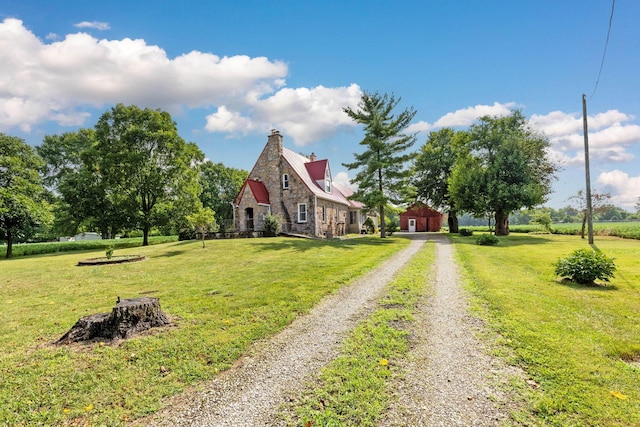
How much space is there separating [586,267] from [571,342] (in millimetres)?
5819

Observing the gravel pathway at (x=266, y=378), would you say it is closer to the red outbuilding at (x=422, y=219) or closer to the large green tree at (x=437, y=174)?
the large green tree at (x=437, y=174)

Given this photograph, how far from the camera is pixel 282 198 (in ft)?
92.9

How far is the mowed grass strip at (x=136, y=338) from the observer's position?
354 centimetres

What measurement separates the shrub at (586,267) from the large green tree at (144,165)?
28.4 m

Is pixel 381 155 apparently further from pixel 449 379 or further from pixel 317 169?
pixel 449 379

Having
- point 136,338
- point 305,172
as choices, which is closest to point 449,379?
point 136,338

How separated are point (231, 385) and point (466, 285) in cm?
758

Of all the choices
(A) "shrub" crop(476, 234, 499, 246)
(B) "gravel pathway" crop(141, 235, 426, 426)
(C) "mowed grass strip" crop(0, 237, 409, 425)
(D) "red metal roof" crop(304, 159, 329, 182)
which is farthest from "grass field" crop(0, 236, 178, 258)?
(A) "shrub" crop(476, 234, 499, 246)

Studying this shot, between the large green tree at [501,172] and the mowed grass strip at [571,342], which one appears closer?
the mowed grass strip at [571,342]

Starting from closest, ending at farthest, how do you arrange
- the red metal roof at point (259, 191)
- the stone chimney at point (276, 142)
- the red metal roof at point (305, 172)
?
1. the red metal roof at point (259, 191)
2. the red metal roof at point (305, 172)
3. the stone chimney at point (276, 142)

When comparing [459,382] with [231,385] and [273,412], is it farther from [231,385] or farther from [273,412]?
[231,385]

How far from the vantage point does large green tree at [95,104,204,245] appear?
26.1m

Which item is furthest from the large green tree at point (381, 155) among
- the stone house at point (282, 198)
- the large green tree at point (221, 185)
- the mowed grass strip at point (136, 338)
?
the large green tree at point (221, 185)

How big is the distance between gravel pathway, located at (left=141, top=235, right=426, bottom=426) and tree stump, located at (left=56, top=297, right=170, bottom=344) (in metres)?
2.37
